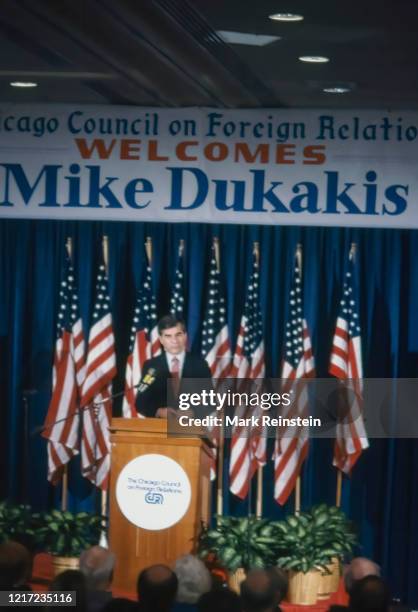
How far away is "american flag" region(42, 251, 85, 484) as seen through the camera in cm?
1002

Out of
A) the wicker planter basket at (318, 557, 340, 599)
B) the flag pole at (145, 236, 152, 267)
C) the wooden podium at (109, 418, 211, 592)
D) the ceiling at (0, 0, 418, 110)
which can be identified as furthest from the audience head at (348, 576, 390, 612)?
the flag pole at (145, 236, 152, 267)

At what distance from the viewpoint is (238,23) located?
7.75 metres

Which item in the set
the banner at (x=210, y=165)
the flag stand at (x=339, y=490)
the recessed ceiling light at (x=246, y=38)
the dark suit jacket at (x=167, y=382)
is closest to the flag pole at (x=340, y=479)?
the flag stand at (x=339, y=490)

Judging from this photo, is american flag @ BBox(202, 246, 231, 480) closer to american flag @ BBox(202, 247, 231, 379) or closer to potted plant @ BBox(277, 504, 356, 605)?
american flag @ BBox(202, 247, 231, 379)

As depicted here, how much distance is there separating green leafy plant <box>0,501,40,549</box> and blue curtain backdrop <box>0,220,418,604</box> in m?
1.08

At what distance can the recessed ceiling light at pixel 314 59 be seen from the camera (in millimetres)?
8477

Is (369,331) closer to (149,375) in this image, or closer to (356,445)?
(356,445)

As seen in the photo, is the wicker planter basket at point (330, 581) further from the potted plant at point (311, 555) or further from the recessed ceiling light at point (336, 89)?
the recessed ceiling light at point (336, 89)

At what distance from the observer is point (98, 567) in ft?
19.8

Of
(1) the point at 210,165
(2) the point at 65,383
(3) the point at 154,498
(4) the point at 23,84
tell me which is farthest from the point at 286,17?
(2) the point at 65,383

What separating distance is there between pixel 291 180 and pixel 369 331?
136 centimetres

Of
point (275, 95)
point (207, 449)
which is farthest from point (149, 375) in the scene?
point (275, 95)

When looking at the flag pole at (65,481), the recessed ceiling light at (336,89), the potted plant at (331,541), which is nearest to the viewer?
the potted plant at (331,541)

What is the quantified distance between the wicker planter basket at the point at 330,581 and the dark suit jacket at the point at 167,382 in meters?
1.72
